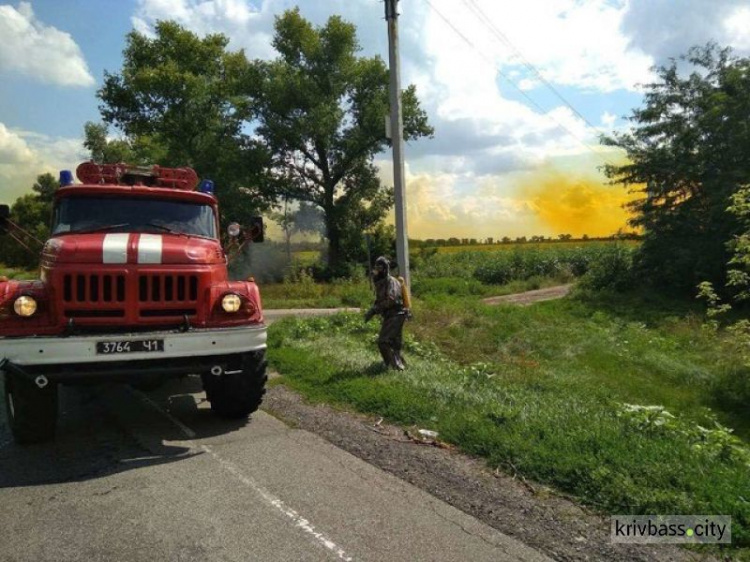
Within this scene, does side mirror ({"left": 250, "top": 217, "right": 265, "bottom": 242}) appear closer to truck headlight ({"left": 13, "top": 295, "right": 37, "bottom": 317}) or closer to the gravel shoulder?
the gravel shoulder

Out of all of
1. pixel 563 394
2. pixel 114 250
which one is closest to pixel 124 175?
pixel 114 250

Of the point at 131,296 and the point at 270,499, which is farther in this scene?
the point at 131,296

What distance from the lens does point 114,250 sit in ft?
18.1

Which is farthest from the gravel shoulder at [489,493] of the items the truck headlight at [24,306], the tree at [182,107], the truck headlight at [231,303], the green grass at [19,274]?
the tree at [182,107]

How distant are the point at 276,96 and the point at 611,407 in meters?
31.7

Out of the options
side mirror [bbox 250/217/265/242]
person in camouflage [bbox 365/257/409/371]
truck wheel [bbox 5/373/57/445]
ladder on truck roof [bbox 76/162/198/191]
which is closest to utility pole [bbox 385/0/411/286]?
person in camouflage [bbox 365/257/409/371]

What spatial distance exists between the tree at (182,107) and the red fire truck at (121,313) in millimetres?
25373

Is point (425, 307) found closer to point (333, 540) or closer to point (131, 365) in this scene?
point (131, 365)

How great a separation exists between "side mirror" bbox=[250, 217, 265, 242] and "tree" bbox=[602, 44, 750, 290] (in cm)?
1975

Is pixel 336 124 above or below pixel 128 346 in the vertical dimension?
above

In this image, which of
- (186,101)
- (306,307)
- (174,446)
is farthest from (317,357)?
(186,101)

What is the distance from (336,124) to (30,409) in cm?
3143

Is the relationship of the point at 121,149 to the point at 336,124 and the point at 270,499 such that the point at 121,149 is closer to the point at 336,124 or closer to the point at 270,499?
the point at 336,124

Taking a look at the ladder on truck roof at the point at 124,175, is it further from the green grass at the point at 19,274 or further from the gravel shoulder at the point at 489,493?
the green grass at the point at 19,274
